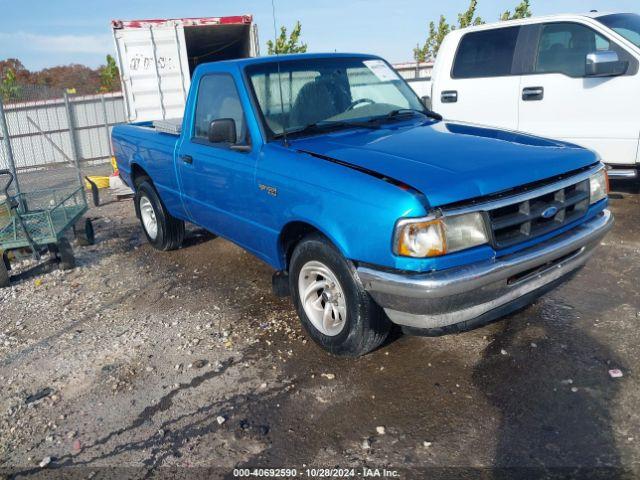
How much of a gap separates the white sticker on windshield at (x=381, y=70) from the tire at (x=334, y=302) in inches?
76.4

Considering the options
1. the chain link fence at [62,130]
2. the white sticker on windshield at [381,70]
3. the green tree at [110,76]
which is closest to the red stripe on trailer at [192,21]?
the chain link fence at [62,130]

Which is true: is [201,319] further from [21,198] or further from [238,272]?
[21,198]

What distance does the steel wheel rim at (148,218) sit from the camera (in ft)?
20.4

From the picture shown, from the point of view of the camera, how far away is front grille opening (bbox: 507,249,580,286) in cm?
305

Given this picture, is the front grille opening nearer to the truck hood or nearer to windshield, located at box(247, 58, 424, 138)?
the truck hood

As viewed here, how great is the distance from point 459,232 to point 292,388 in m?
1.40

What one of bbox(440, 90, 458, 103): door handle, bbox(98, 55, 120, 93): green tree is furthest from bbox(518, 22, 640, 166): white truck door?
bbox(98, 55, 120, 93): green tree

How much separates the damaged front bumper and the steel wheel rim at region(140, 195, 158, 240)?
3.83 metres

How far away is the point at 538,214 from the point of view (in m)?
3.13

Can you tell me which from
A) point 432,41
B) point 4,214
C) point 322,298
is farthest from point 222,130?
A: point 432,41

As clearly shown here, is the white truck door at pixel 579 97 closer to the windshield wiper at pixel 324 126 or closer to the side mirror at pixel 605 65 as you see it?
the side mirror at pixel 605 65

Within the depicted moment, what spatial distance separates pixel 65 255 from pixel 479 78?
5.30 meters

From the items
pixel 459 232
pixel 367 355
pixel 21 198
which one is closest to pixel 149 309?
pixel 367 355

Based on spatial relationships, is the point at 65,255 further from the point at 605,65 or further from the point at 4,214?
the point at 605,65
